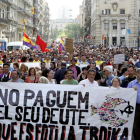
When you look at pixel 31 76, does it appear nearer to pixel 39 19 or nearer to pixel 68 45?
pixel 68 45

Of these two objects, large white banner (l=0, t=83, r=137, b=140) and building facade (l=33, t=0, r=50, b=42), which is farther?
building facade (l=33, t=0, r=50, b=42)

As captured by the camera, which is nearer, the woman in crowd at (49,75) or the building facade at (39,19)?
the woman in crowd at (49,75)

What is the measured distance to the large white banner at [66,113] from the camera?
6285mm

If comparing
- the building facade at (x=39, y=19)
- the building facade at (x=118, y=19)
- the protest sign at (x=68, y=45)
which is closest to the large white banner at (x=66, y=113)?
the protest sign at (x=68, y=45)

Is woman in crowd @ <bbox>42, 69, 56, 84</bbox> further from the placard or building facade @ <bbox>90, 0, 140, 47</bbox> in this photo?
building facade @ <bbox>90, 0, 140, 47</bbox>

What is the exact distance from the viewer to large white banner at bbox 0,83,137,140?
629 cm

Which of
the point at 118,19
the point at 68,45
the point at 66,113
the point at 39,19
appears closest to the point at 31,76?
the point at 66,113

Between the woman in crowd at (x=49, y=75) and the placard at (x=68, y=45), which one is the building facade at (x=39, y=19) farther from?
the woman in crowd at (x=49, y=75)

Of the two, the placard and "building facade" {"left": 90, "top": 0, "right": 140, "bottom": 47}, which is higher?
"building facade" {"left": 90, "top": 0, "right": 140, "bottom": 47}

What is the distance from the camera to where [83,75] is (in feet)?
31.8

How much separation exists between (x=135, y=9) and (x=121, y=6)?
8.76ft

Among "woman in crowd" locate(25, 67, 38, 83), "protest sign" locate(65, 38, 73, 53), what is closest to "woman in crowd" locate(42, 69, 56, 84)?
"woman in crowd" locate(25, 67, 38, 83)

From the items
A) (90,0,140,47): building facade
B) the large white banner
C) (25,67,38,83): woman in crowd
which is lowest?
the large white banner

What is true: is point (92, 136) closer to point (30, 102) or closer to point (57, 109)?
point (57, 109)
